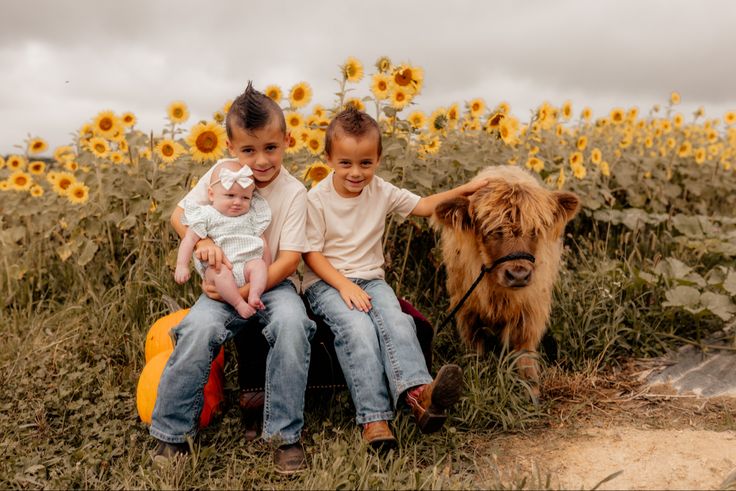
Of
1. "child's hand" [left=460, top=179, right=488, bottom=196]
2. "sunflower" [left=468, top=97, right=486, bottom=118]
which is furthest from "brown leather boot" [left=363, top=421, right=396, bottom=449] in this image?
"sunflower" [left=468, top=97, right=486, bottom=118]

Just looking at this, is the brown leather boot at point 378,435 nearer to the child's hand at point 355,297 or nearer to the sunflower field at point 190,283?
the sunflower field at point 190,283

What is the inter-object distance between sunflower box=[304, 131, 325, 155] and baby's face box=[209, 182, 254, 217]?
121 cm

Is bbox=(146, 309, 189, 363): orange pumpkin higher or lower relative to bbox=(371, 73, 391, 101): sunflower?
lower

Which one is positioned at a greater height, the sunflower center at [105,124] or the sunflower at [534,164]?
the sunflower center at [105,124]

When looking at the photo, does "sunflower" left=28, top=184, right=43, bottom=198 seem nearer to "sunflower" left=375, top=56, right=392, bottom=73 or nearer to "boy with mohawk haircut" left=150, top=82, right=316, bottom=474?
"boy with mohawk haircut" left=150, top=82, right=316, bottom=474

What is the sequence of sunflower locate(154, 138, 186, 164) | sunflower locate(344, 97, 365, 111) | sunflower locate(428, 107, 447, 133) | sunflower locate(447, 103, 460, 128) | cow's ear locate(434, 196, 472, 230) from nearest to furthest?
cow's ear locate(434, 196, 472, 230)
sunflower locate(344, 97, 365, 111)
sunflower locate(154, 138, 186, 164)
sunflower locate(428, 107, 447, 133)
sunflower locate(447, 103, 460, 128)

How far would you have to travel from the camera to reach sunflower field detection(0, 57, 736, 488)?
3.45 m

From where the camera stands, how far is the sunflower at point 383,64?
4582 mm

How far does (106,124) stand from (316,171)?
6.53 ft

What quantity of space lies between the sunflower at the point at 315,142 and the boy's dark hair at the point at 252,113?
3.30 ft

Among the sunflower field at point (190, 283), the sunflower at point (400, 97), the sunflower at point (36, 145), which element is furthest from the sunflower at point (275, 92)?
the sunflower at point (36, 145)

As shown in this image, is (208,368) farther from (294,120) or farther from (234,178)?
(294,120)

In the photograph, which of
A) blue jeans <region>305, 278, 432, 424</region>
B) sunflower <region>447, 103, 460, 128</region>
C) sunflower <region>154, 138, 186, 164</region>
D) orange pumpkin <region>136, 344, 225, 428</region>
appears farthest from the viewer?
sunflower <region>447, 103, 460, 128</region>

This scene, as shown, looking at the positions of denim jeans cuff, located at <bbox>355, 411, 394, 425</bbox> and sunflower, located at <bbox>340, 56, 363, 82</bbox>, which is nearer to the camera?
denim jeans cuff, located at <bbox>355, 411, 394, 425</bbox>
